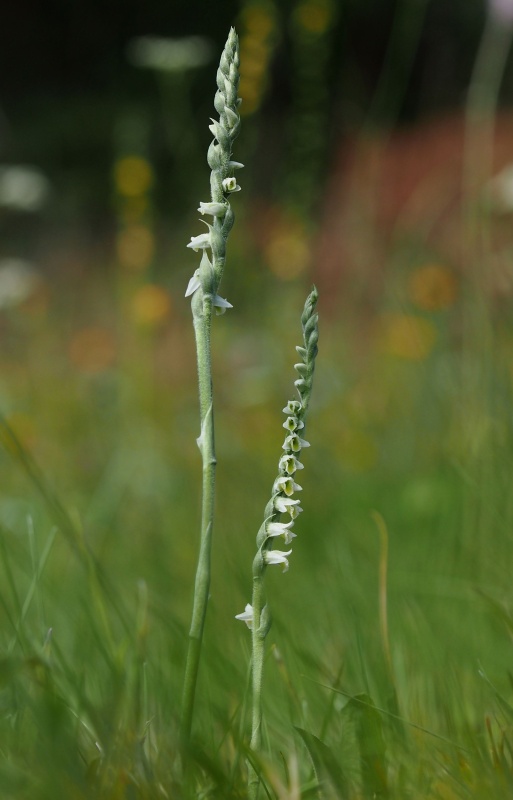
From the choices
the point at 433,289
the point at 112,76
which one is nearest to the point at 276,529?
the point at 433,289

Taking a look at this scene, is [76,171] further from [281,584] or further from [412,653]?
[412,653]

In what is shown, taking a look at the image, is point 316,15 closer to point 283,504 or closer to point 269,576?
point 269,576

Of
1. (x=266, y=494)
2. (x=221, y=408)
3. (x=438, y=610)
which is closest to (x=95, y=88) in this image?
(x=221, y=408)

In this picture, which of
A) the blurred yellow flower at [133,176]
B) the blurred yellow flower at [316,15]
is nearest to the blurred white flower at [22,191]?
the blurred yellow flower at [133,176]

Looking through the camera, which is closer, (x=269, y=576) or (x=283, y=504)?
(x=283, y=504)

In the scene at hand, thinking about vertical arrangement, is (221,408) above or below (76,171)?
below

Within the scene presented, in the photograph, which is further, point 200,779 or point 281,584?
point 281,584

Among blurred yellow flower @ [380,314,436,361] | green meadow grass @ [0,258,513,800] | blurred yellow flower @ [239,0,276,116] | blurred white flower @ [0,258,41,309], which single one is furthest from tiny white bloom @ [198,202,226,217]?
blurred white flower @ [0,258,41,309]
